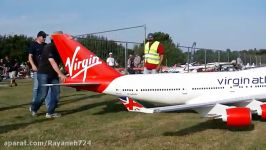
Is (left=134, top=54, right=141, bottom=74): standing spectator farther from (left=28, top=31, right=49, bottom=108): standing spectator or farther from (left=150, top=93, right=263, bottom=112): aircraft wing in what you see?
(left=150, top=93, right=263, bottom=112): aircraft wing

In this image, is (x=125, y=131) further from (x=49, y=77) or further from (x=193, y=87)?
(x=49, y=77)

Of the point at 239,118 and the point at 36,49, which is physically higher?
the point at 36,49

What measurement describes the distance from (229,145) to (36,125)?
14.0 feet

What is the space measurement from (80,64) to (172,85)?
255 centimetres

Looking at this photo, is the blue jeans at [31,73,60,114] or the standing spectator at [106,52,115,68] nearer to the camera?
the blue jeans at [31,73,60,114]

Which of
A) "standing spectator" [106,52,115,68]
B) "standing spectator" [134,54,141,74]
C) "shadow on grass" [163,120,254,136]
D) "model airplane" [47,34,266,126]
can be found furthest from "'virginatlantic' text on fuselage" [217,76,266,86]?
"standing spectator" [134,54,141,74]

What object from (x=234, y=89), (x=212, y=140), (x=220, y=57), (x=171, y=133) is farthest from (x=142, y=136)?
(x=220, y=57)

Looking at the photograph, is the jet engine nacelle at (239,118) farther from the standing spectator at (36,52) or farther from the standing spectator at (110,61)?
the standing spectator at (110,61)

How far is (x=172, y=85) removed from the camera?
8.89 meters

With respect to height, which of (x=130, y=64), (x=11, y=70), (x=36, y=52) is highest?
(x=36, y=52)

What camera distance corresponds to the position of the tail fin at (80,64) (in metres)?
9.58

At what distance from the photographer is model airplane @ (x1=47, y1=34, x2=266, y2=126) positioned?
858 cm

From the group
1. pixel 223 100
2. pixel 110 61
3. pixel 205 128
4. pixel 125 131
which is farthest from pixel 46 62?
pixel 110 61

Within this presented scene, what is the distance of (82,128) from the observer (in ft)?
25.6
